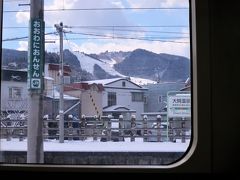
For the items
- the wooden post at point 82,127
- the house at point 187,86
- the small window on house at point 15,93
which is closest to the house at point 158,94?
the house at point 187,86

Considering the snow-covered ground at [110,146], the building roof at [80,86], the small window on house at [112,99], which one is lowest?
the snow-covered ground at [110,146]

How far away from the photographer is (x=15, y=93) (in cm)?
179

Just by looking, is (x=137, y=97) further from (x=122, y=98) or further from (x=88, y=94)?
(x=88, y=94)

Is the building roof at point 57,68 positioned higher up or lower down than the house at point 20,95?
higher up

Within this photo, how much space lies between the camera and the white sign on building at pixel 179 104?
1.67m

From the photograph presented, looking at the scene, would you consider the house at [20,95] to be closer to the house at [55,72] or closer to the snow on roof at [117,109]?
the house at [55,72]

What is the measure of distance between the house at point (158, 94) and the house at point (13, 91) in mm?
568

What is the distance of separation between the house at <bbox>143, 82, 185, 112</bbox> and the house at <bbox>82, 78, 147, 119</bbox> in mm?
24

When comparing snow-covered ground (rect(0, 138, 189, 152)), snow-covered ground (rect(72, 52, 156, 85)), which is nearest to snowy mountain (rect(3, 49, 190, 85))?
snow-covered ground (rect(72, 52, 156, 85))

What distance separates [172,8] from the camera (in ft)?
5.68

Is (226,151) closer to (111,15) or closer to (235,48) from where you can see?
(235,48)

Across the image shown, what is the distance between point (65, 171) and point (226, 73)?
84 cm

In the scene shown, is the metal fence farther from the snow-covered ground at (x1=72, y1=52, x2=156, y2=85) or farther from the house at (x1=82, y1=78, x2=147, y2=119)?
the snow-covered ground at (x1=72, y1=52, x2=156, y2=85)

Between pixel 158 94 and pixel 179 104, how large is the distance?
0.10 meters
